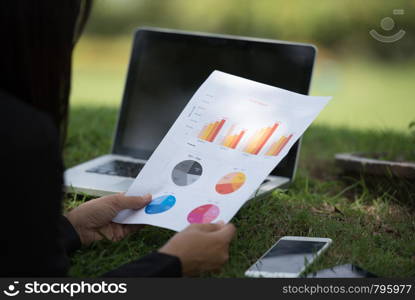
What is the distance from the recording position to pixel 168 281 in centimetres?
108

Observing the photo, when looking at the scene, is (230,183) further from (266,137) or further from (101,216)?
(101,216)

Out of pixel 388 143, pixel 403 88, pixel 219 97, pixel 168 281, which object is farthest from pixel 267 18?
pixel 168 281

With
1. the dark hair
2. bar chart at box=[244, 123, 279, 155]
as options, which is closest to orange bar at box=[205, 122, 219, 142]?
bar chart at box=[244, 123, 279, 155]

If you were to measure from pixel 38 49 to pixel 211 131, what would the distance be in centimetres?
54

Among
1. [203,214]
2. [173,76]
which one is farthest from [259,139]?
[173,76]

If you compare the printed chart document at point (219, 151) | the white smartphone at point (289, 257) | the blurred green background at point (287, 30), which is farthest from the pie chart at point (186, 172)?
the blurred green background at point (287, 30)

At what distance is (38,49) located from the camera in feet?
3.38

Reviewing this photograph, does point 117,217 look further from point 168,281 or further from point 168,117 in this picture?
point 168,117

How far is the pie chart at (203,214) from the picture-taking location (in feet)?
4.20

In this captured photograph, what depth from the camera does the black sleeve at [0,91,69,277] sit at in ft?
3.08

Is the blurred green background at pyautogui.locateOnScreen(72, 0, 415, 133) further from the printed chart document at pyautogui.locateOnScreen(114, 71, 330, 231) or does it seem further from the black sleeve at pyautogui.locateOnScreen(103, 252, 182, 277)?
the black sleeve at pyautogui.locateOnScreen(103, 252, 182, 277)

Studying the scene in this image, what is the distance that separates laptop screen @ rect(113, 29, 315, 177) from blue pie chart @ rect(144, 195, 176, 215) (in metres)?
0.64

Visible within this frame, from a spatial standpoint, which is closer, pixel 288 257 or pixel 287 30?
pixel 288 257

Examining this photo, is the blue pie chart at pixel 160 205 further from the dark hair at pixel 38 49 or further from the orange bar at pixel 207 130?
the dark hair at pixel 38 49
